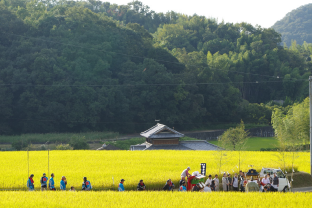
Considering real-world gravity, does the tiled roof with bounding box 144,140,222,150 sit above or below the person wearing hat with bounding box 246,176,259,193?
below

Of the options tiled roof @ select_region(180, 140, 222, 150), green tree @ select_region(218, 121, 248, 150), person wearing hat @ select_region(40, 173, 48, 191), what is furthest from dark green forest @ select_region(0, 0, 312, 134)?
person wearing hat @ select_region(40, 173, 48, 191)

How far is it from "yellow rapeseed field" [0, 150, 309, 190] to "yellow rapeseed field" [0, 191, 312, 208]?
3858 millimetres

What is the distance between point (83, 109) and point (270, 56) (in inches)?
2291

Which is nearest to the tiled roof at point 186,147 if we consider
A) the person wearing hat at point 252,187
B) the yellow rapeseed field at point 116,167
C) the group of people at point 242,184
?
the yellow rapeseed field at point 116,167

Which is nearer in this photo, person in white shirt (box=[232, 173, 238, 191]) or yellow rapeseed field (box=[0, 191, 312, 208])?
yellow rapeseed field (box=[0, 191, 312, 208])

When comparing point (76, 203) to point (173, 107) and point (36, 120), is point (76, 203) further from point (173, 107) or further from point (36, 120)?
point (173, 107)

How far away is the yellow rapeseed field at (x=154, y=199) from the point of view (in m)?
13.3

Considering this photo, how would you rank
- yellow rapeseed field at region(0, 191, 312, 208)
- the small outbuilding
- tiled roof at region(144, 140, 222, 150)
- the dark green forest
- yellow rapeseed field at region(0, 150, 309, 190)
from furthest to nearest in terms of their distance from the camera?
the dark green forest
the small outbuilding
tiled roof at region(144, 140, 222, 150)
yellow rapeseed field at region(0, 150, 309, 190)
yellow rapeseed field at region(0, 191, 312, 208)

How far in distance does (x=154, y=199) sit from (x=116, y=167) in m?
10.8

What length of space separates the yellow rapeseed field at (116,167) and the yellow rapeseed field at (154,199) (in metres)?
3.86

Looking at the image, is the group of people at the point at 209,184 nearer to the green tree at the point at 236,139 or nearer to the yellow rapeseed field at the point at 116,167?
the yellow rapeseed field at the point at 116,167

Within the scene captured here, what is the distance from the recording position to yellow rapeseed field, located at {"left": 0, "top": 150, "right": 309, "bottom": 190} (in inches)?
763

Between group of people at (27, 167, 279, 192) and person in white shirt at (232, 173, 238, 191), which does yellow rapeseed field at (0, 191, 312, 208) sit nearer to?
group of people at (27, 167, 279, 192)

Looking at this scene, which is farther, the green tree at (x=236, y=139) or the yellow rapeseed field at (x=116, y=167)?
the green tree at (x=236, y=139)
